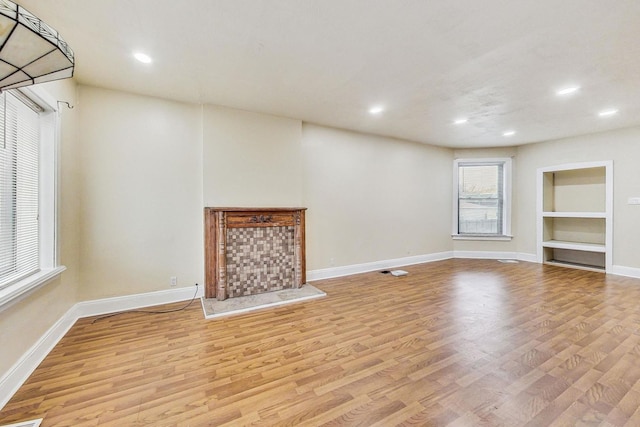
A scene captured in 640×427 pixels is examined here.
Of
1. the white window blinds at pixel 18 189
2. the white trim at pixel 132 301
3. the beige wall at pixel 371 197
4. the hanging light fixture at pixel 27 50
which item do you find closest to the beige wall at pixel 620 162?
the beige wall at pixel 371 197

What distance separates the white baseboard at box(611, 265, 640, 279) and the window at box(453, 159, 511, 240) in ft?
5.64

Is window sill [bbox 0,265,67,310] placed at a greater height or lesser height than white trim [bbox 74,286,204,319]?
greater

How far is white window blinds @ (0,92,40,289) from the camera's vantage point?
2.04 meters

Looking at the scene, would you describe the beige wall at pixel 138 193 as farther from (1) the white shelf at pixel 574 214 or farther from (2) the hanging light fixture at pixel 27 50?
(1) the white shelf at pixel 574 214

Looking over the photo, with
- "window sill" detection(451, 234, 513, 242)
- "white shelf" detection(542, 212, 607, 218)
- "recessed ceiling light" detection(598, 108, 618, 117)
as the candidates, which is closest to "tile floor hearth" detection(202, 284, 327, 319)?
"window sill" detection(451, 234, 513, 242)

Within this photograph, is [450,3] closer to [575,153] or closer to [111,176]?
[111,176]

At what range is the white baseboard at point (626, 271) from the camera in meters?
4.71

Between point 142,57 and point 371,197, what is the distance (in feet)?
12.9

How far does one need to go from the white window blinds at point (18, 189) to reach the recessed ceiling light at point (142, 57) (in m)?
0.94

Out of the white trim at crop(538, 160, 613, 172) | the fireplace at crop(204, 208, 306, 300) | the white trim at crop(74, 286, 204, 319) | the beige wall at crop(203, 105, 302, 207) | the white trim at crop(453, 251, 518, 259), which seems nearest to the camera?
the white trim at crop(74, 286, 204, 319)

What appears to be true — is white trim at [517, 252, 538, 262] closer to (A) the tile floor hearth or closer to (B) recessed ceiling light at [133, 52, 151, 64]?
(A) the tile floor hearth

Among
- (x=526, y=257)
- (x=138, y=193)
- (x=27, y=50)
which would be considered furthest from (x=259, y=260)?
(x=526, y=257)

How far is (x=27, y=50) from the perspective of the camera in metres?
1.04

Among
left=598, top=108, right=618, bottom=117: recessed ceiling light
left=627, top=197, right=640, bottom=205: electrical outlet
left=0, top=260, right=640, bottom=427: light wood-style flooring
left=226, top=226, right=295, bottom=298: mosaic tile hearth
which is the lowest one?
left=0, top=260, right=640, bottom=427: light wood-style flooring
